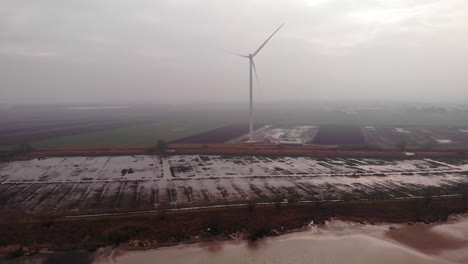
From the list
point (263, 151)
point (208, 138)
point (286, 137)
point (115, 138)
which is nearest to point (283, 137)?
point (286, 137)

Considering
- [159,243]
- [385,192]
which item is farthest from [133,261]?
[385,192]

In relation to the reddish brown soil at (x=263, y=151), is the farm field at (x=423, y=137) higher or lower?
lower

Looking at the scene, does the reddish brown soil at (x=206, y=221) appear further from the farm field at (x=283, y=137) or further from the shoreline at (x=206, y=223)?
the farm field at (x=283, y=137)

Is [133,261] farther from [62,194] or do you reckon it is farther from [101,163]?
[101,163]

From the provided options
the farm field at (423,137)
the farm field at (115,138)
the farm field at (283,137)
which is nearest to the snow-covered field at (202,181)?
the farm field at (115,138)

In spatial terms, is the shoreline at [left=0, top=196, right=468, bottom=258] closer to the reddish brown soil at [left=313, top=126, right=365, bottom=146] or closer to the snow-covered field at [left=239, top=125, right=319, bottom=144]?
the reddish brown soil at [left=313, top=126, right=365, bottom=146]

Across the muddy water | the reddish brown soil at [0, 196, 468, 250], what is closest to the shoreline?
the reddish brown soil at [0, 196, 468, 250]

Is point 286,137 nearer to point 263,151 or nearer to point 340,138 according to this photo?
point 340,138

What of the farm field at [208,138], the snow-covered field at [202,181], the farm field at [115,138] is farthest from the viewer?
the farm field at [208,138]
